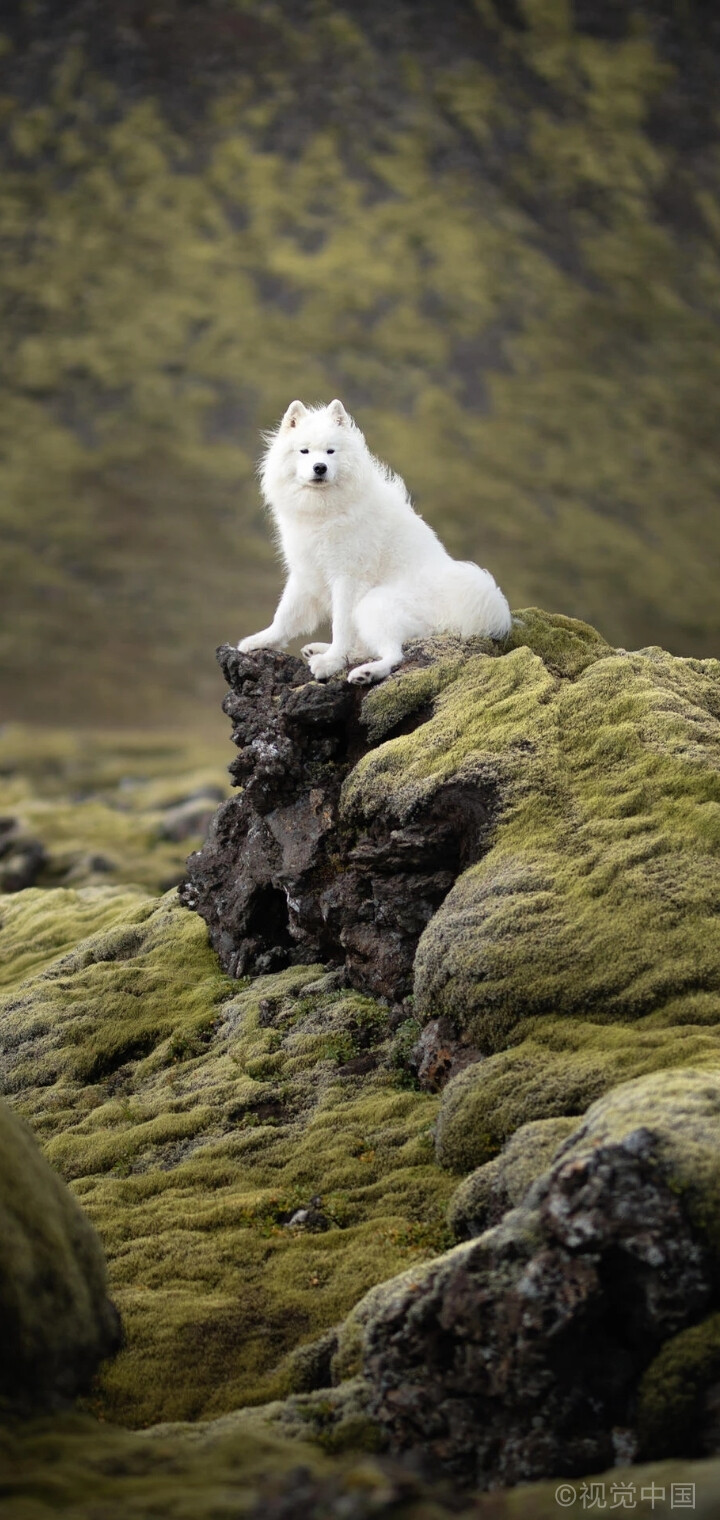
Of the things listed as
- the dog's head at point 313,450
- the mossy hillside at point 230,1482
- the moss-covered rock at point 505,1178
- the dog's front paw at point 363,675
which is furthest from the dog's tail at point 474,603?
the mossy hillside at point 230,1482

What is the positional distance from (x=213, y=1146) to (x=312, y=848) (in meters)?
3.19

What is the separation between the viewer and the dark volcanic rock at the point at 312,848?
10859 mm

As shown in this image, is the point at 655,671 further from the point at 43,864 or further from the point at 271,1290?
the point at 43,864

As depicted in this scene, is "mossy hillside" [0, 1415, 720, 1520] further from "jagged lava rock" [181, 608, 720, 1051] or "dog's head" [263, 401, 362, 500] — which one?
"dog's head" [263, 401, 362, 500]

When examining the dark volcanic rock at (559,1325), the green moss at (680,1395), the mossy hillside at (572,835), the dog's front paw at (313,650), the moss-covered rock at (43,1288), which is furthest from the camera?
the dog's front paw at (313,650)

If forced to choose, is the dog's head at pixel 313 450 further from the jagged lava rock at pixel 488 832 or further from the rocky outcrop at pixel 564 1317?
the rocky outcrop at pixel 564 1317

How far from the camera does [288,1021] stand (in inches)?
460

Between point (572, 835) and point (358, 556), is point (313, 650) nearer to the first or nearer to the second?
point (358, 556)

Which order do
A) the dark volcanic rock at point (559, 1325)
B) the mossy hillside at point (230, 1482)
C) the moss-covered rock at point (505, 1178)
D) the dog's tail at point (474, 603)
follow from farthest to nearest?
the dog's tail at point (474, 603) → the moss-covered rock at point (505, 1178) → the dark volcanic rock at point (559, 1325) → the mossy hillside at point (230, 1482)

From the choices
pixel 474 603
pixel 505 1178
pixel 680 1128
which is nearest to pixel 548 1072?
pixel 505 1178

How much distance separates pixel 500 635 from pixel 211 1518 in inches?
361

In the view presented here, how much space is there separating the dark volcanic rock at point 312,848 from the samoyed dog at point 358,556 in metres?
0.48

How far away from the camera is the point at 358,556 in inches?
466

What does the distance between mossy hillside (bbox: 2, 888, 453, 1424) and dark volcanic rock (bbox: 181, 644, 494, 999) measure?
55 cm
